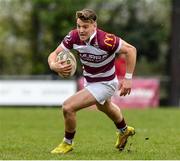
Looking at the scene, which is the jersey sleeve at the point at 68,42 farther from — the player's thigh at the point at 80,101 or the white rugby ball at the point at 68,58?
the player's thigh at the point at 80,101

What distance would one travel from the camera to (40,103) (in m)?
25.5

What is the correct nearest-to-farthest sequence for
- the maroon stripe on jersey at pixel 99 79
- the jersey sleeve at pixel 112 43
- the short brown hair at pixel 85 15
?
the short brown hair at pixel 85 15 → the jersey sleeve at pixel 112 43 → the maroon stripe on jersey at pixel 99 79

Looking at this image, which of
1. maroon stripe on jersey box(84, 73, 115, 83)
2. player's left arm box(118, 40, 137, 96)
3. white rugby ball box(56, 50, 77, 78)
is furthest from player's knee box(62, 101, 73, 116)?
player's left arm box(118, 40, 137, 96)

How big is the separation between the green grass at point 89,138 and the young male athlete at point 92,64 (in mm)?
651

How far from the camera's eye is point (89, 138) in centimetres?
1230

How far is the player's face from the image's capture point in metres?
9.06

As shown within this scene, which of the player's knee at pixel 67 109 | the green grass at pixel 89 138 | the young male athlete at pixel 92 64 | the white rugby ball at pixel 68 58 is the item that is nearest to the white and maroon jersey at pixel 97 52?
the young male athlete at pixel 92 64

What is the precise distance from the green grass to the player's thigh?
0.68 meters

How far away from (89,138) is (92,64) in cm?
324

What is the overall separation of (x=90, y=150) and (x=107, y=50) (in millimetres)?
1706

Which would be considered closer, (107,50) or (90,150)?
(107,50)

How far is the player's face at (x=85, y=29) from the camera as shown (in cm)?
906

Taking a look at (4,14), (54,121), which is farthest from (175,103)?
(4,14)

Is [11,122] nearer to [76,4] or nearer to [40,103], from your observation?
[40,103]
